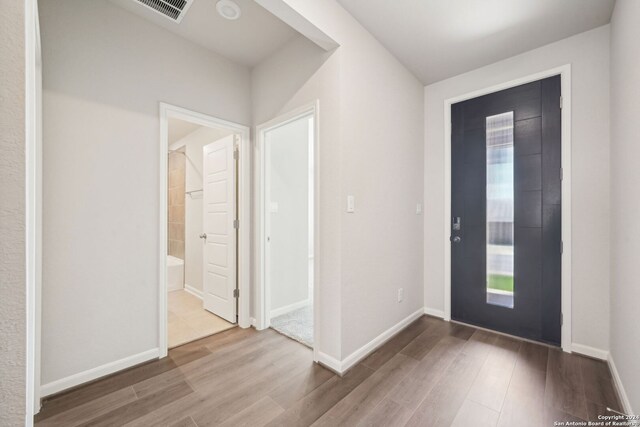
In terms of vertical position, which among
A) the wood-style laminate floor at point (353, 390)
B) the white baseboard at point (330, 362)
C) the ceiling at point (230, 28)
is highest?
the ceiling at point (230, 28)

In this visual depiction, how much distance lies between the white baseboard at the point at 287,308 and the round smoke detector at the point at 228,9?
281 cm

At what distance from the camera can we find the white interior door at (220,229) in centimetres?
294

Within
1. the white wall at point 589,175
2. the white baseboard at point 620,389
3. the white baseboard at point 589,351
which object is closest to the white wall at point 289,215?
the white wall at point 589,175

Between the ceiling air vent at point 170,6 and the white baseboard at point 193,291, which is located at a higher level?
the ceiling air vent at point 170,6

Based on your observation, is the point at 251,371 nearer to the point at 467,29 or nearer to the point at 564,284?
the point at 564,284

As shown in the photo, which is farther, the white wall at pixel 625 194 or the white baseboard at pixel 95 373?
the white baseboard at pixel 95 373

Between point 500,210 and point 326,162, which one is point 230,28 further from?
point 500,210

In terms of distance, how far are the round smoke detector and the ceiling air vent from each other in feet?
0.69

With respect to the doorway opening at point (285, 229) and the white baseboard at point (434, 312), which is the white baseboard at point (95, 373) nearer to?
the doorway opening at point (285, 229)

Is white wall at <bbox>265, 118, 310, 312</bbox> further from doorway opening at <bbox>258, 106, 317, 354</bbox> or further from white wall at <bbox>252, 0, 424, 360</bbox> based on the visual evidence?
white wall at <bbox>252, 0, 424, 360</bbox>

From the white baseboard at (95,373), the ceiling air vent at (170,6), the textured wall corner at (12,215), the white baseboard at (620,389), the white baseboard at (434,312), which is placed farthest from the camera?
the white baseboard at (434,312)

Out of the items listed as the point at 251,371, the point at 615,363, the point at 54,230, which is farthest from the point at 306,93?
the point at 615,363

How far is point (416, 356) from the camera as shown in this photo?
2.25 meters

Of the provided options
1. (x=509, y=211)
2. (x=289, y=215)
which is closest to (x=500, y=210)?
(x=509, y=211)
